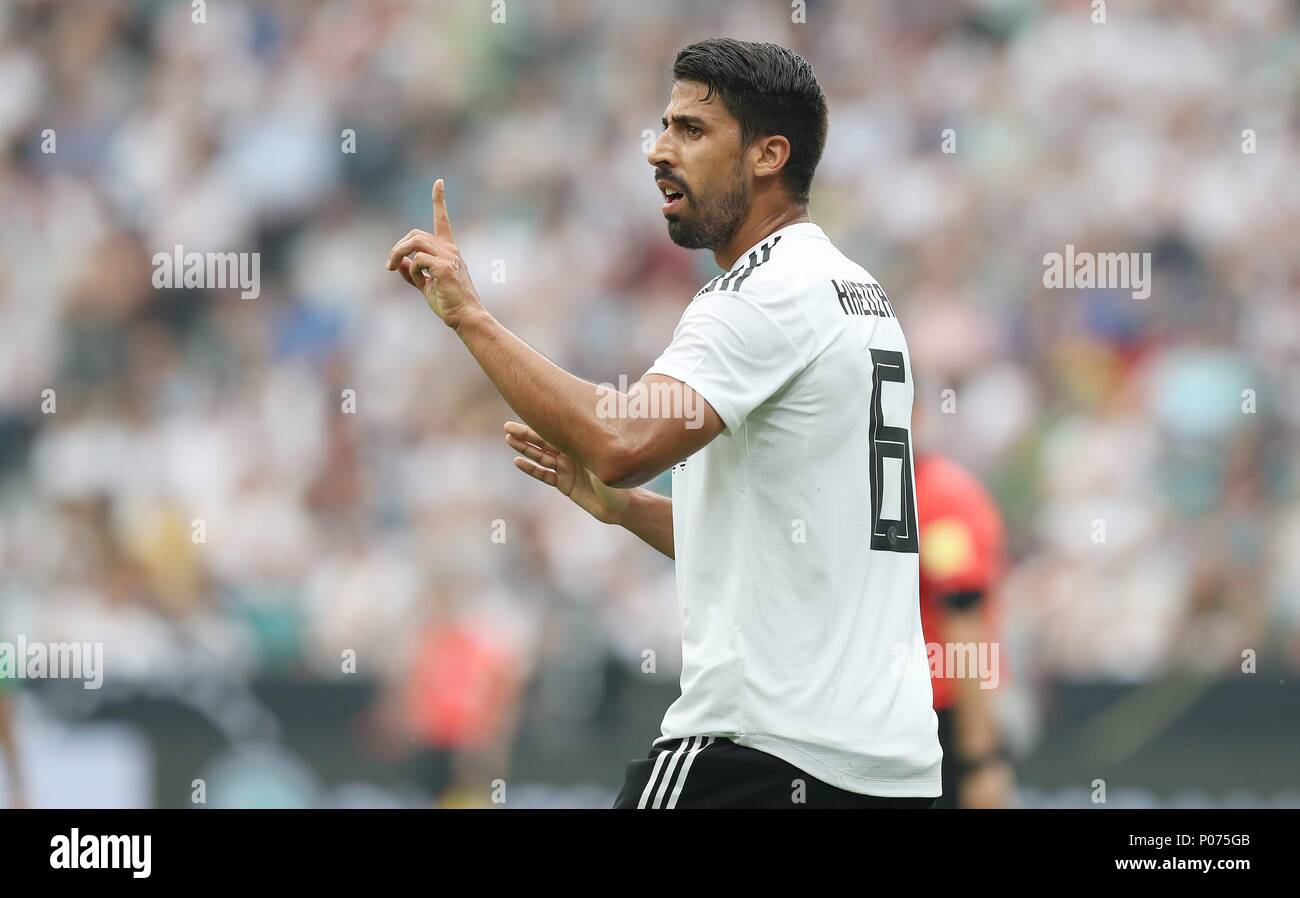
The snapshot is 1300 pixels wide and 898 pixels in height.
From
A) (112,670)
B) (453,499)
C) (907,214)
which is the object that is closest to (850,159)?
(907,214)

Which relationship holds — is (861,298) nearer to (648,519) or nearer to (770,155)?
(770,155)

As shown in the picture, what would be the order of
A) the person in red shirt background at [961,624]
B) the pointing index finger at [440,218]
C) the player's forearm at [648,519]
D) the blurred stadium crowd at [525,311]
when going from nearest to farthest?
the pointing index finger at [440,218]
the player's forearm at [648,519]
the person in red shirt background at [961,624]
the blurred stadium crowd at [525,311]

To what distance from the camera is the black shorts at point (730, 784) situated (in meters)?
3.05

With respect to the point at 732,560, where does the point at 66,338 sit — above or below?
above

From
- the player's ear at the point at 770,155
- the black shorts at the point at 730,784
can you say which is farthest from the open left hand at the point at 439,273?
the black shorts at the point at 730,784

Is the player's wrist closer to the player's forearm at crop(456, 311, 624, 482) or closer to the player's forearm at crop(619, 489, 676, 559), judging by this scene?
the player's forearm at crop(456, 311, 624, 482)

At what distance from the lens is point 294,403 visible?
26.3 ft

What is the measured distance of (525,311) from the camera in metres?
8.07

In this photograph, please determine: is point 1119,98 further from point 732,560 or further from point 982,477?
point 732,560

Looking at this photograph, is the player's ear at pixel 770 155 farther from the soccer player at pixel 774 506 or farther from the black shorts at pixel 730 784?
the black shorts at pixel 730 784

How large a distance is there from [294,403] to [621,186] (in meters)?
2.01

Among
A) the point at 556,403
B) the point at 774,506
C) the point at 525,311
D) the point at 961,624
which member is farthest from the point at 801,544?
the point at 525,311

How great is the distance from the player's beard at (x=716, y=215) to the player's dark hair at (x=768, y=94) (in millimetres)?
97

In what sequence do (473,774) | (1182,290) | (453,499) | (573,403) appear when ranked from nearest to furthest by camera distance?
(573,403)
(473,774)
(453,499)
(1182,290)
